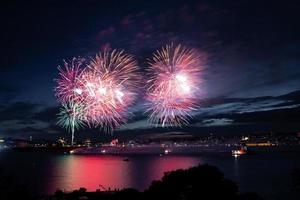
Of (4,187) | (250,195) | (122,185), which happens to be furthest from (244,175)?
(4,187)

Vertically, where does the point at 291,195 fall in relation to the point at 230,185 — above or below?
below

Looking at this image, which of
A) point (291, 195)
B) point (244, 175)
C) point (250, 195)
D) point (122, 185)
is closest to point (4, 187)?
point (250, 195)

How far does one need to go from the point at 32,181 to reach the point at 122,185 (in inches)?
1171

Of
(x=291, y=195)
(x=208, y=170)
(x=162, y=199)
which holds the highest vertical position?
(x=208, y=170)

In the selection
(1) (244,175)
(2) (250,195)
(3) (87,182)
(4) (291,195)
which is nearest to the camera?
(2) (250,195)

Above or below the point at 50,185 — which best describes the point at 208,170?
above

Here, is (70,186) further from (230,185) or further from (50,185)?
(230,185)

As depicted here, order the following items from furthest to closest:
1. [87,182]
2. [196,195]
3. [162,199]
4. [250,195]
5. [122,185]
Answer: [87,182], [122,185], [250,195], [162,199], [196,195]

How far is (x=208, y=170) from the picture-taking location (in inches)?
1152

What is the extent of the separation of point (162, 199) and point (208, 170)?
4.20m

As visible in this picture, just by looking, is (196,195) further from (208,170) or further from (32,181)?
(32,181)

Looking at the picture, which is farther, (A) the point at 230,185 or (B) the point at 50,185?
(B) the point at 50,185

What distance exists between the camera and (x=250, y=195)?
37969mm

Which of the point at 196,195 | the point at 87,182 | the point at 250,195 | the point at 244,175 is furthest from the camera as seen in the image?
the point at 244,175
